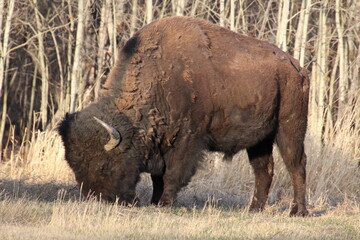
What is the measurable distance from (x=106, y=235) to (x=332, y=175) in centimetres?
678

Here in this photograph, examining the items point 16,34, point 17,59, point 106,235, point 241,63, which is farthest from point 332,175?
point 17,59

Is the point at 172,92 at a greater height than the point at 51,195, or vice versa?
the point at 172,92

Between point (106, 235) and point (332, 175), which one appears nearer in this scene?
point (106, 235)

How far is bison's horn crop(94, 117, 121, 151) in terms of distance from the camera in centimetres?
834

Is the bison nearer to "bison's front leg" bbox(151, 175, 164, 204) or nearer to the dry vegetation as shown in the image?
"bison's front leg" bbox(151, 175, 164, 204)

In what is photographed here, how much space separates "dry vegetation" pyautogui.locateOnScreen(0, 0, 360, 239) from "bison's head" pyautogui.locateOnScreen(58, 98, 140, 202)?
0.31 meters

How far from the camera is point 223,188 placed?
466 inches

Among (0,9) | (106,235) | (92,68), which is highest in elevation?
(0,9)

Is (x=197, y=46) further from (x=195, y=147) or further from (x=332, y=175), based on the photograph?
(x=332, y=175)

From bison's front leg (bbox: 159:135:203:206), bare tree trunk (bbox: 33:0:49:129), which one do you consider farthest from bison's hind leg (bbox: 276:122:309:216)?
bare tree trunk (bbox: 33:0:49:129)

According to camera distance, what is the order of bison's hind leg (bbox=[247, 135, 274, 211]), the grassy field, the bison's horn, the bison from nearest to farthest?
the grassy field, the bison's horn, the bison, bison's hind leg (bbox=[247, 135, 274, 211])

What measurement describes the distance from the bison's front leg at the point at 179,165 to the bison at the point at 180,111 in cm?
1

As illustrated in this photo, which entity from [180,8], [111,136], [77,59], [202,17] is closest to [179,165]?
[111,136]

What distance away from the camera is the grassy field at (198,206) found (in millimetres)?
6719
